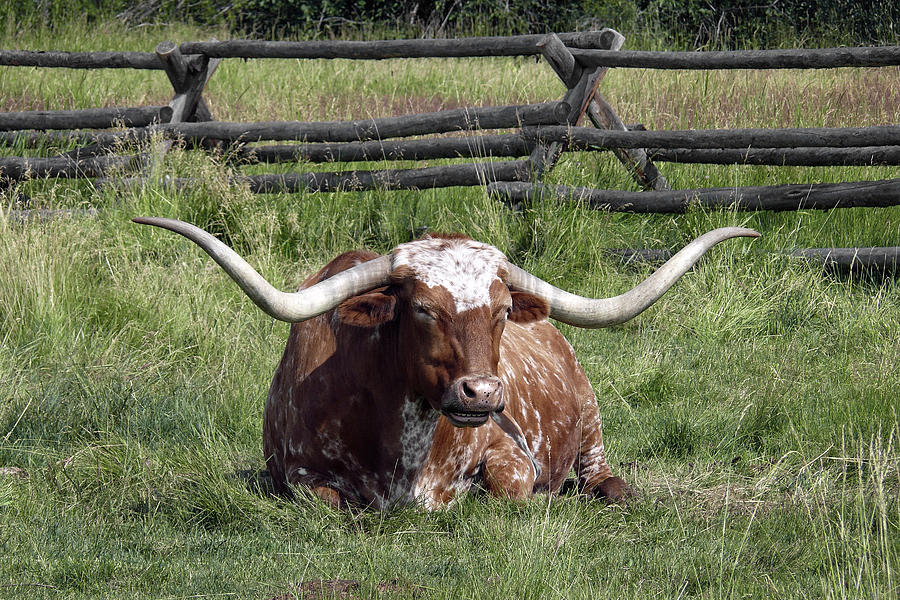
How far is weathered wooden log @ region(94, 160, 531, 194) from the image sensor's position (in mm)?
7902

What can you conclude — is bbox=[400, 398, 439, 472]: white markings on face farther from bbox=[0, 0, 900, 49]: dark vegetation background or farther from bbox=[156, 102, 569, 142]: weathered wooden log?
bbox=[0, 0, 900, 49]: dark vegetation background

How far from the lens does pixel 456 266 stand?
353 cm

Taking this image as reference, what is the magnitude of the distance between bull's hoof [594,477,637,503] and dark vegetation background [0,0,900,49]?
12784 millimetres

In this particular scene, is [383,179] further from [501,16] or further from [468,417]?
[501,16]

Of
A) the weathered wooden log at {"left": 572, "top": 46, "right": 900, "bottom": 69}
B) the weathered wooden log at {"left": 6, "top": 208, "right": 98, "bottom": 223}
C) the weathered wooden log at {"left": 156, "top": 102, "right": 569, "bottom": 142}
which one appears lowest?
the weathered wooden log at {"left": 6, "top": 208, "right": 98, "bottom": 223}

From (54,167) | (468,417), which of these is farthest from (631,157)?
(468,417)

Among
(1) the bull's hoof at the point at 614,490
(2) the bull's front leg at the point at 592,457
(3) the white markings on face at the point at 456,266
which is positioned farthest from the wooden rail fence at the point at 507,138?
(3) the white markings on face at the point at 456,266

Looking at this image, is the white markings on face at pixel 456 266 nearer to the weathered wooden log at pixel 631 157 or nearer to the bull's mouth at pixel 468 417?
the bull's mouth at pixel 468 417

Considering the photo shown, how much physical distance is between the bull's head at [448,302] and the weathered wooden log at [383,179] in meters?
4.08

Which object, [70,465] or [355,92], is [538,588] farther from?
[355,92]

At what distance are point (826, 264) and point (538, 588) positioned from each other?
16.2ft

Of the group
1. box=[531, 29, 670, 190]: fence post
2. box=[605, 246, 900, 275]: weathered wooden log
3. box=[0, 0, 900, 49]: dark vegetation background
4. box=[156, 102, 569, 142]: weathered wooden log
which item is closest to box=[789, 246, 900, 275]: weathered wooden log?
box=[605, 246, 900, 275]: weathered wooden log

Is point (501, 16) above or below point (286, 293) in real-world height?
below

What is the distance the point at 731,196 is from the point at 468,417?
182 inches
